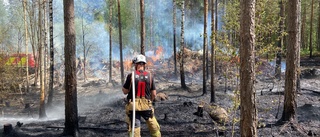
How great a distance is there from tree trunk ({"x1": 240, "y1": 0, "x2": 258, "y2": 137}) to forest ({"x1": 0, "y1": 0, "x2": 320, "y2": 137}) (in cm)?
2

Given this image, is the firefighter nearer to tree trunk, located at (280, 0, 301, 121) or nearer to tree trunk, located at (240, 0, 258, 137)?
tree trunk, located at (240, 0, 258, 137)

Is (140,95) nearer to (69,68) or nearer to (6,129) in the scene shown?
(69,68)

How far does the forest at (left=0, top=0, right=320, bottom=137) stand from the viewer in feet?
21.9

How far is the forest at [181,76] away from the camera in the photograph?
6.68 m

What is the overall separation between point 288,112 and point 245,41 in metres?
4.78

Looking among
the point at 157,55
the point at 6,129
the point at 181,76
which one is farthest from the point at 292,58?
the point at 157,55

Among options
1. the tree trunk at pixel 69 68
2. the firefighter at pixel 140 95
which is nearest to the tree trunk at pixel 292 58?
the firefighter at pixel 140 95

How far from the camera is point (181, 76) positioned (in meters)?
20.2

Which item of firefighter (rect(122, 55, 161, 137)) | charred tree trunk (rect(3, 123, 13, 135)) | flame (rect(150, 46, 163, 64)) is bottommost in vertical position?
charred tree trunk (rect(3, 123, 13, 135))

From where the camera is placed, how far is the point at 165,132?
798cm

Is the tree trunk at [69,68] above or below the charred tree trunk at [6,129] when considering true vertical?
above

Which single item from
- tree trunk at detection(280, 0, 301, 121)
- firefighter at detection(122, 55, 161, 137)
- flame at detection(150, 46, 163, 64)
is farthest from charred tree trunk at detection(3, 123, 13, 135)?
flame at detection(150, 46, 163, 64)

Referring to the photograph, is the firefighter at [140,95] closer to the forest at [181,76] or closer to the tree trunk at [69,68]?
the forest at [181,76]

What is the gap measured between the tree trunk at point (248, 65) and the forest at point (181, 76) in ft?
0.05
